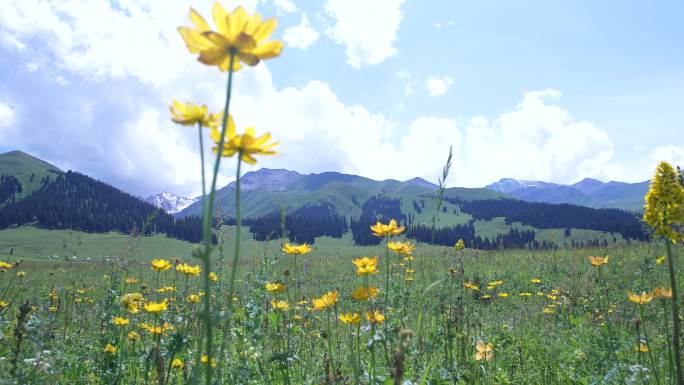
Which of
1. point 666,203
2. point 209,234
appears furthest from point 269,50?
point 666,203

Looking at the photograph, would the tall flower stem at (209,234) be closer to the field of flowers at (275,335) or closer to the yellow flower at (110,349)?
the field of flowers at (275,335)

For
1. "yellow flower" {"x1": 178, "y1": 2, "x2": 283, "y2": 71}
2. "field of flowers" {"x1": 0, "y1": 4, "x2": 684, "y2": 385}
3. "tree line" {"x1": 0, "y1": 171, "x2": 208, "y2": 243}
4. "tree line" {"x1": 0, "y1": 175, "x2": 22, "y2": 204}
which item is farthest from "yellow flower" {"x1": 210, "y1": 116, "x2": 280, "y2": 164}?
"tree line" {"x1": 0, "y1": 175, "x2": 22, "y2": 204}

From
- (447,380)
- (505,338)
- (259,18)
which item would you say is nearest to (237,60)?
(259,18)

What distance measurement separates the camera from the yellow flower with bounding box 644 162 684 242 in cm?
275

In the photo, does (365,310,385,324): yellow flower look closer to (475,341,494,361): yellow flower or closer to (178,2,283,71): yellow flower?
→ (475,341,494,361): yellow flower

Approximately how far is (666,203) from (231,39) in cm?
313

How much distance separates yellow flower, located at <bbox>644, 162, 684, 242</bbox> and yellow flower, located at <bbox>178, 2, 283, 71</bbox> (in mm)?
2925

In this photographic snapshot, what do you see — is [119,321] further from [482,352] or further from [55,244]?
[55,244]

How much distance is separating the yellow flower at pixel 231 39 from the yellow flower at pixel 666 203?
293 cm

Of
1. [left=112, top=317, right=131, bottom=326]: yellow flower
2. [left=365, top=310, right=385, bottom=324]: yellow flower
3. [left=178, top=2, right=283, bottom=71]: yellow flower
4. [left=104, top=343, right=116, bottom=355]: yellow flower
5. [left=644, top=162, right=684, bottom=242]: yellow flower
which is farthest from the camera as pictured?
[left=112, top=317, right=131, bottom=326]: yellow flower

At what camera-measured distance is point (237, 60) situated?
1422mm

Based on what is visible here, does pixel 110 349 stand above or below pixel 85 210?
below

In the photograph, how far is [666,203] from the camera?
2820 millimetres

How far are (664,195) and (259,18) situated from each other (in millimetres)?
3038
